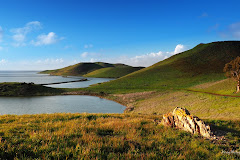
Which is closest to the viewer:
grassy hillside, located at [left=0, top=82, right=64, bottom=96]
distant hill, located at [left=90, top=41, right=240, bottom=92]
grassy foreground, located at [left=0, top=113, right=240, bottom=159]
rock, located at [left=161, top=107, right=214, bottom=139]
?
grassy foreground, located at [left=0, top=113, right=240, bottom=159]

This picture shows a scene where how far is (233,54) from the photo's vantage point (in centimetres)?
10625

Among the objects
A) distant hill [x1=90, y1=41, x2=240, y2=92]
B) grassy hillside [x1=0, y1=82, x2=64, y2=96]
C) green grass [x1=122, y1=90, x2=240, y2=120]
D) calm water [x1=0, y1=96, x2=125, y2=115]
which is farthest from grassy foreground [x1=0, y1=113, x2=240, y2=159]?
distant hill [x1=90, y1=41, x2=240, y2=92]

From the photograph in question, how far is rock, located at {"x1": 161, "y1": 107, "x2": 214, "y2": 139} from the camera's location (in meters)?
8.62

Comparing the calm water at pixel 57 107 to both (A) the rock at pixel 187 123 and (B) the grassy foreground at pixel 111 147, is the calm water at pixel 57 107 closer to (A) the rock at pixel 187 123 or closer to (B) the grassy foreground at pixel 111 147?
(A) the rock at pixel 187 123

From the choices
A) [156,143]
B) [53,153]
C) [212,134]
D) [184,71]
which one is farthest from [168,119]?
[184,71]

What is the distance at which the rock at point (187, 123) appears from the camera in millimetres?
8625

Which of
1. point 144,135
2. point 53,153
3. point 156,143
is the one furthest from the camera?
point 144,135

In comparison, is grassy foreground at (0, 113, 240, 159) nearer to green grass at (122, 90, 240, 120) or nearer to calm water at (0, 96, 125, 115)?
green grass at (122, 90, 240, 120)

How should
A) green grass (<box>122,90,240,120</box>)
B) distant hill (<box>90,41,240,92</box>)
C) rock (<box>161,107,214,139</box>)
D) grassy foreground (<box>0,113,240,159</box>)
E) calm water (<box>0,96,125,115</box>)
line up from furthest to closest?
distant hill (<box>90,41,240,92</box>)
calm water (<box>0,96,125,115</box>)
green grass (<box>122,90,240,120</box>)
rock (<box>161,107,214,139</box>)
grassy foreground (<box>0,113,240,159</box>)

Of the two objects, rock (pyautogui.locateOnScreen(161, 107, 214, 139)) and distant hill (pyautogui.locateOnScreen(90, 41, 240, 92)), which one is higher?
distant hill (pyautogui.locateOnScreen(90, 41, 240, 92))

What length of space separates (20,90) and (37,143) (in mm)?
72194

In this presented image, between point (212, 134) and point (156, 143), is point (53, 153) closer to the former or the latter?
point (156, 143)

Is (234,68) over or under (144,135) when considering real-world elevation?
over

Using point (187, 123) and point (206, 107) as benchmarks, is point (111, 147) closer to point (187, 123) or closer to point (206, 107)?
point (187, 123)
